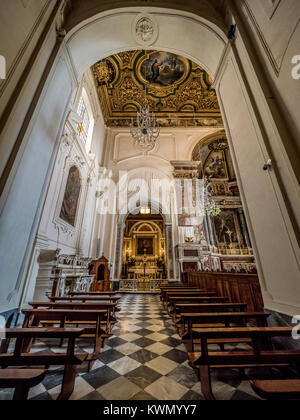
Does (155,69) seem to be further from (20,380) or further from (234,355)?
(20,380)

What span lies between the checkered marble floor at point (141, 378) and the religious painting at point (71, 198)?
11.1ft

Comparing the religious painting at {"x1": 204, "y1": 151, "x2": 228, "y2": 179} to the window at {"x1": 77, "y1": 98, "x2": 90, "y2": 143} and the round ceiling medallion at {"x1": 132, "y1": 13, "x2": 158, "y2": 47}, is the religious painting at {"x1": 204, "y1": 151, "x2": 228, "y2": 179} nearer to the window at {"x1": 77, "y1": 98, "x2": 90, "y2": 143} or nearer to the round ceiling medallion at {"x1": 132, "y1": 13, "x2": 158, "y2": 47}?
the window at {"x1": 77, "y1": 98, "x2": 90, "y2": 143}

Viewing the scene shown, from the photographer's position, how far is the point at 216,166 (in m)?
13.3

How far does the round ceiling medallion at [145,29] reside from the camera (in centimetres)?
343

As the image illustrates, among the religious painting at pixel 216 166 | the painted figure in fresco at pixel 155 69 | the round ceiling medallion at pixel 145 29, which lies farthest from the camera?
the religious painting at pixel 216 166

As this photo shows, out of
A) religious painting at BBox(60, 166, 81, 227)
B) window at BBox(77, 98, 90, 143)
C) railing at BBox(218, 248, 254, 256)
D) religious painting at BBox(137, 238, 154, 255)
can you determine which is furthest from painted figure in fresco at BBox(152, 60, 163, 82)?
religious painting at BBox(137, 238, 154, 255)

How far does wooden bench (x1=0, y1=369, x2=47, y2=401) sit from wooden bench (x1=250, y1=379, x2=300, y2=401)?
3.70 ft

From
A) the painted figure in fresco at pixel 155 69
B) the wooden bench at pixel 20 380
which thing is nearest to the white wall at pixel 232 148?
the wooden bench at pixel 20 380

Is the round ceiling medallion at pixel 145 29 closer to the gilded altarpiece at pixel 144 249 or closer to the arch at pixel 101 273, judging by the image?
the arch at pixel 101 273

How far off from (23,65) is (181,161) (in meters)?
7.47

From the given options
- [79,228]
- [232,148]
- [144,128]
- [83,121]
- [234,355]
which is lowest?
[234,355]

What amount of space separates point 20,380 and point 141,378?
1.08 metres

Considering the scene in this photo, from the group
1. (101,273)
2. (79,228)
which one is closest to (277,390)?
(79,228)

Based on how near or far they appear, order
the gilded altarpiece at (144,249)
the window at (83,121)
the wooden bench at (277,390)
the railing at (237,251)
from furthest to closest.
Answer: the gilded altarpiece at (144,249) < the railing at (237,251) < the window at (83,121) < the wooden bench at (277,390)
